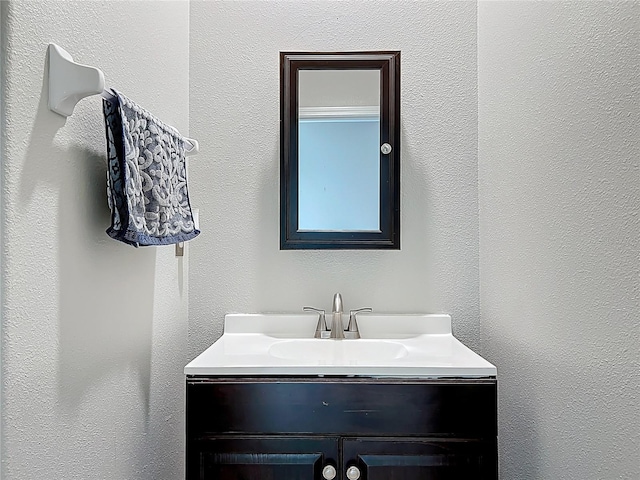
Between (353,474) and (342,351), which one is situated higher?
(342,351)

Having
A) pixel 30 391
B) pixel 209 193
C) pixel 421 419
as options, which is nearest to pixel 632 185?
pixel 421 419

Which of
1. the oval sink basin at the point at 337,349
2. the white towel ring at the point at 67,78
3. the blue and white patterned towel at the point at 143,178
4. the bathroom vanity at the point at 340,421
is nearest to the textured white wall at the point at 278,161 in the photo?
the oval sink basin at the point at 337,349

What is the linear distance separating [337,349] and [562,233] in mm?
702

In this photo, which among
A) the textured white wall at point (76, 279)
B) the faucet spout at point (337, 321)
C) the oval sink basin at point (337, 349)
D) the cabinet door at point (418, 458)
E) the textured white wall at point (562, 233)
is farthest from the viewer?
the faucet spout at point (337, 321)

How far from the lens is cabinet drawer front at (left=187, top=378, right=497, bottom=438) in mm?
1224

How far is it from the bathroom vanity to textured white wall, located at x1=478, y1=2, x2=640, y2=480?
19 cm

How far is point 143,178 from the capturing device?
1126 mm

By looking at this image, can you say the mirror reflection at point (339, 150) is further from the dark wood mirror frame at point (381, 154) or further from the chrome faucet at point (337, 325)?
the chrome faucet at point (337, 325)

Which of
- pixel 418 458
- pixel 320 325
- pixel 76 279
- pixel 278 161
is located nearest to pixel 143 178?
pixel 76 279

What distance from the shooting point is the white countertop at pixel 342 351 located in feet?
4.03

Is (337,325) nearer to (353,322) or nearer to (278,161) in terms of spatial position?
(353,322)

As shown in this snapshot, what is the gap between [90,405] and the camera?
104cm

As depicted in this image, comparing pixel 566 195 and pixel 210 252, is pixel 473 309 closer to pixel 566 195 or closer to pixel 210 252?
pixel 566 195

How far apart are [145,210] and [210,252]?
2.00 feet
